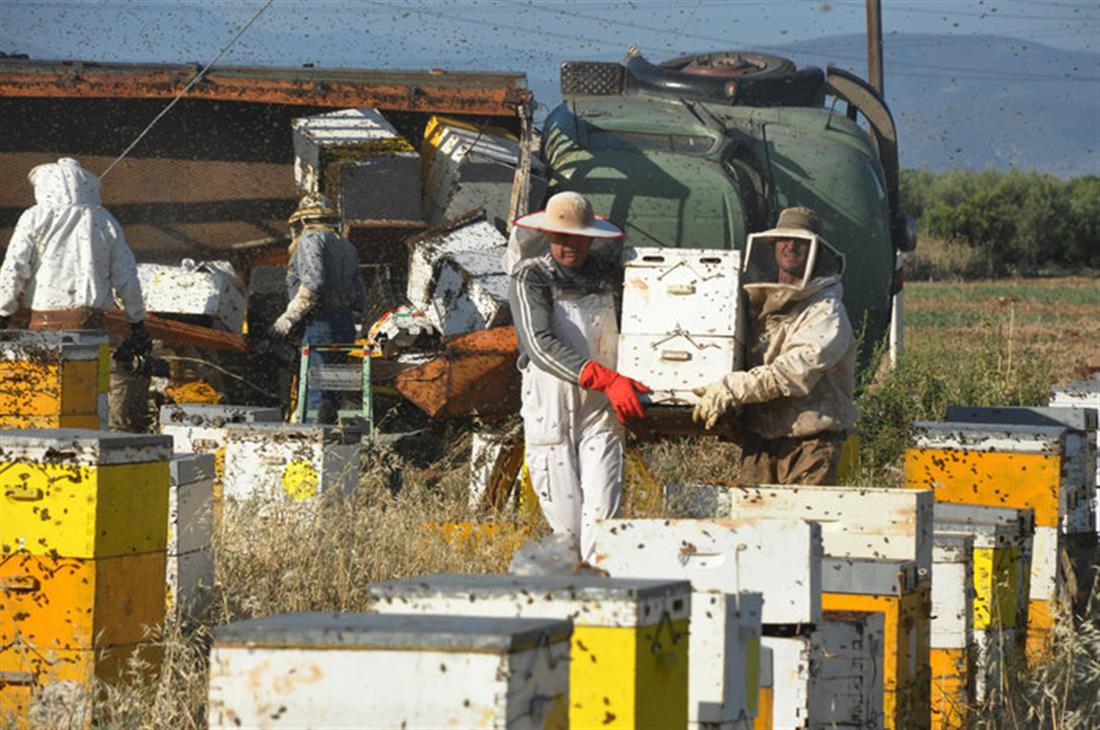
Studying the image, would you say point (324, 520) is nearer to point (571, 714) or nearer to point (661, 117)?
point (571, 714)

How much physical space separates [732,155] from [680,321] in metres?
7.29

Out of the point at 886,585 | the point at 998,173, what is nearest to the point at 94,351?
the point at 886,585

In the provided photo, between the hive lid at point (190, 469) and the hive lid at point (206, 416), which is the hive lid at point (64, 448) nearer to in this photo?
the hive lid at point (190, 469)

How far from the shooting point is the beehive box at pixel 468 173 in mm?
15555

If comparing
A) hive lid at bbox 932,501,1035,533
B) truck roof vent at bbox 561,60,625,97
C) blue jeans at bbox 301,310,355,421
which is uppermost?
truck roof vent at bbox 561,60,625,97

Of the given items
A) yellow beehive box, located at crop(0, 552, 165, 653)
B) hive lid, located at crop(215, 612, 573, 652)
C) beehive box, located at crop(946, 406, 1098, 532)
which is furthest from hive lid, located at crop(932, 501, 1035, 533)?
hive lid, located at crop(215, 612, 573, 652)

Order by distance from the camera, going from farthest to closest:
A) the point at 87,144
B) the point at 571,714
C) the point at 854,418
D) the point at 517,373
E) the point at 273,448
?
the point at 87,144, the point at 517,373, the point at 273,448, the point at 854,418, the point at 571,714

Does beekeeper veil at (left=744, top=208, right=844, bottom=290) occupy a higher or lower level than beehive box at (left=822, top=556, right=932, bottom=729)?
higher

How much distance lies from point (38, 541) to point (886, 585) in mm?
2942

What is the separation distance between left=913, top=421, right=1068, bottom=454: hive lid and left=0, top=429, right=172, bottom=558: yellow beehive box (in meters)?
4.21

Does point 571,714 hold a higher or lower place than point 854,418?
lower

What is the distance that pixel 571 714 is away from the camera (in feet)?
15.1

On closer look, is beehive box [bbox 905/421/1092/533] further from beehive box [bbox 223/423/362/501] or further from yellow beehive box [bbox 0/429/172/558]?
yellow beehive box [bbox 0/429/172/558]

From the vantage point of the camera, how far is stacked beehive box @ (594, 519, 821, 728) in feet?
19.7
